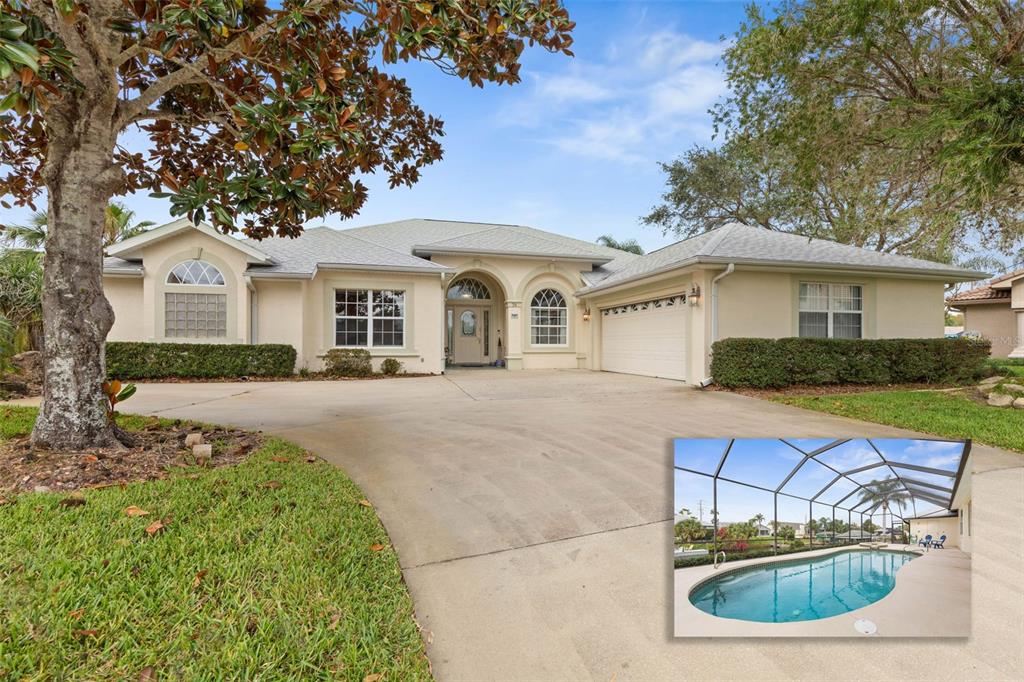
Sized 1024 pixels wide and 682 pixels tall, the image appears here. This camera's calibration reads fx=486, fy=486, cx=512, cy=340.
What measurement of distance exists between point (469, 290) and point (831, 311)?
11.3 metres

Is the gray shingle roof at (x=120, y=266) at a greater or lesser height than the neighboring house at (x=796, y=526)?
greater

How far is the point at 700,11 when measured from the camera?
29.2 ft

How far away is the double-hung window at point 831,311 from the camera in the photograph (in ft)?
38.2

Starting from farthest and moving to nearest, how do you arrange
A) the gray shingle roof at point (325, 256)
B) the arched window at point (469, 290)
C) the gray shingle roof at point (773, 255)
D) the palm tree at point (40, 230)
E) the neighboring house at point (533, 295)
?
the arched window at point (469, 290) → the palm tree at point (40, 230) → the gray shingle roof at point (325, 256) → the neighboring house at point (533, 295) → the gray shingle roof at point (773, 255)

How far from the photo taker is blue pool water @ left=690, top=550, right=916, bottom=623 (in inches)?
60.4

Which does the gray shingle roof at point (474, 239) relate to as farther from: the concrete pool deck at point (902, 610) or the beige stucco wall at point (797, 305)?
the concrete pool deck at point (902, 610)

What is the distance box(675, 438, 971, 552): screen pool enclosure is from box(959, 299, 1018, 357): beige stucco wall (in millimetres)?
28460

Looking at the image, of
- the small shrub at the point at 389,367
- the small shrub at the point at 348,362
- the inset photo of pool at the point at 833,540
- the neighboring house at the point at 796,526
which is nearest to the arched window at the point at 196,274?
the small shrub at the point at 348,362

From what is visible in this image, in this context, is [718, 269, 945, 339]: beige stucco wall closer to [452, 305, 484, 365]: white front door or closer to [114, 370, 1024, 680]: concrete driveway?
[114, 370, 1024, 680]: concrete driveway

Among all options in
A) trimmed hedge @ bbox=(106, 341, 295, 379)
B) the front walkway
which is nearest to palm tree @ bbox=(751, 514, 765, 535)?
the front walkway

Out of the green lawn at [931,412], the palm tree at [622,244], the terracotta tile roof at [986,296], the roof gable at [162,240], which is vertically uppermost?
the palm tree at [622,244]

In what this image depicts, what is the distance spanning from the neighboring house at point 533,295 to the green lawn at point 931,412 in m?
2.71

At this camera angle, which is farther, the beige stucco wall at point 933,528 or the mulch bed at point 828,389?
the mulch bed at point 828,389

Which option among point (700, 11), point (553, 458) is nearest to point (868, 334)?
point (700, 11)
